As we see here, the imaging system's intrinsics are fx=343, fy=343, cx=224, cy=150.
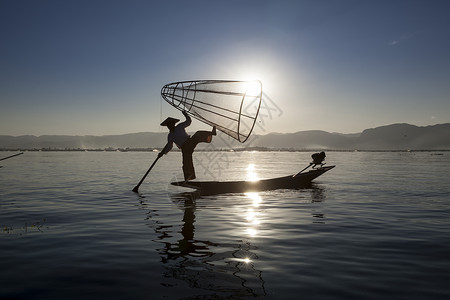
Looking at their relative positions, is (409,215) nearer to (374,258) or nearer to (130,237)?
(374,258)

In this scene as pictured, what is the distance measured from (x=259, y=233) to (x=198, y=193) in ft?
30.7

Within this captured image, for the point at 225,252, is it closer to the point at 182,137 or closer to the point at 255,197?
the point at 182,137

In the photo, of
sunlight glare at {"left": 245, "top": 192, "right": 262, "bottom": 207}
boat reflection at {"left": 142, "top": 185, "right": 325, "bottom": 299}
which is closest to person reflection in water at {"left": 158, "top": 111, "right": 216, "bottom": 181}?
boat reflection at {"left": 142, "top": 185, "right": 325, "bottom": 299}

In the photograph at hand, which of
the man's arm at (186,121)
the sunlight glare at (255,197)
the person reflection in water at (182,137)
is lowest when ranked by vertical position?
the sunlight glare at (255,197)

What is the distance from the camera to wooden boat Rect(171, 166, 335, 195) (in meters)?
17.6

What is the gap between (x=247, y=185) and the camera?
19078 millimetres

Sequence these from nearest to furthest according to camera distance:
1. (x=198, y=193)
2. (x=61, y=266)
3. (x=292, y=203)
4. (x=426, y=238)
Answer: (x=61, y=266) → (x=426, y=238) → (x=292, y=203) → (x=198, y=193)

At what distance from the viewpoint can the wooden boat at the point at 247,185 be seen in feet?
57.6

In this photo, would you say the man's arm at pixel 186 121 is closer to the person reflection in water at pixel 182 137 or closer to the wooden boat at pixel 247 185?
the person reflection in water at pixel 182 137

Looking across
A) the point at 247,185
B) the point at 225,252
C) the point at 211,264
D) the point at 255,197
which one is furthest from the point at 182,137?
the point at 211,264

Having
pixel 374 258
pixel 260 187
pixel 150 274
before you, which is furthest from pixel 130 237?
pixel 260 187

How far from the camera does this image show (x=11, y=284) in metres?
5.58

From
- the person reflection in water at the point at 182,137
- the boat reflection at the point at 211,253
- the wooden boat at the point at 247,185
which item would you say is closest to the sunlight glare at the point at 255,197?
the wooden boat at the point at 247,185

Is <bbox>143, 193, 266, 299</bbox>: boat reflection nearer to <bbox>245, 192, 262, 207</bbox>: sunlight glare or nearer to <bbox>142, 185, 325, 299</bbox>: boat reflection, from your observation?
<bbox>142, 185, 325, 299</bbox>: boat reflection
